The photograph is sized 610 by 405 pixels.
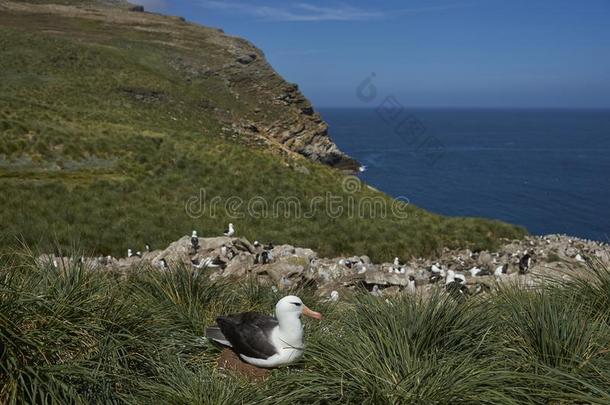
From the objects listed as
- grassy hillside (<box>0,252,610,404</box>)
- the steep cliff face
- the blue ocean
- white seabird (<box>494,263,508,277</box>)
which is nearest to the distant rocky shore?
white seabird (<box>494,263,508,277</box>)

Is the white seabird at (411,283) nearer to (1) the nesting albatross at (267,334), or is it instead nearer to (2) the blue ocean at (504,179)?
(1) the nesting albatross at (267,334)

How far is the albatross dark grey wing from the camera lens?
495 cm

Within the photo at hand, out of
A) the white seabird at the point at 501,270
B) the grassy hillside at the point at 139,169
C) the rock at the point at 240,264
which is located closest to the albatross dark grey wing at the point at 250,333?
the grassy hillside at the point at 139,169

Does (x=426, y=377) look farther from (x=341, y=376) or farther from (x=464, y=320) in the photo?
(x=464, y=320)

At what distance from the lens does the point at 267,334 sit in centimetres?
497

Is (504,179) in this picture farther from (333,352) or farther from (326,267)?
(333,352)

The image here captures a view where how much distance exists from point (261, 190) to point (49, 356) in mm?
20090

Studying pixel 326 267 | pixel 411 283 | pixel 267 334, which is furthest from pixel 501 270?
pixel 267 334

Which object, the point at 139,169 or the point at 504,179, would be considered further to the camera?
the point at 504,179

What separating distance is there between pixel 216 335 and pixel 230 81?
61971 millimetres

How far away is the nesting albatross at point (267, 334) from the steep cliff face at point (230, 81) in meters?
43.3

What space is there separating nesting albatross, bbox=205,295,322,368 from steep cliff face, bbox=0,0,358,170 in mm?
43280

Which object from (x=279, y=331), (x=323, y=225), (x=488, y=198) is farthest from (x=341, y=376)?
(x=488, y=198)

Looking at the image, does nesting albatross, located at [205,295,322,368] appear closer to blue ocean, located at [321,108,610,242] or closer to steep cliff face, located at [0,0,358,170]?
blue ocean, located at [321,108,610,242]
